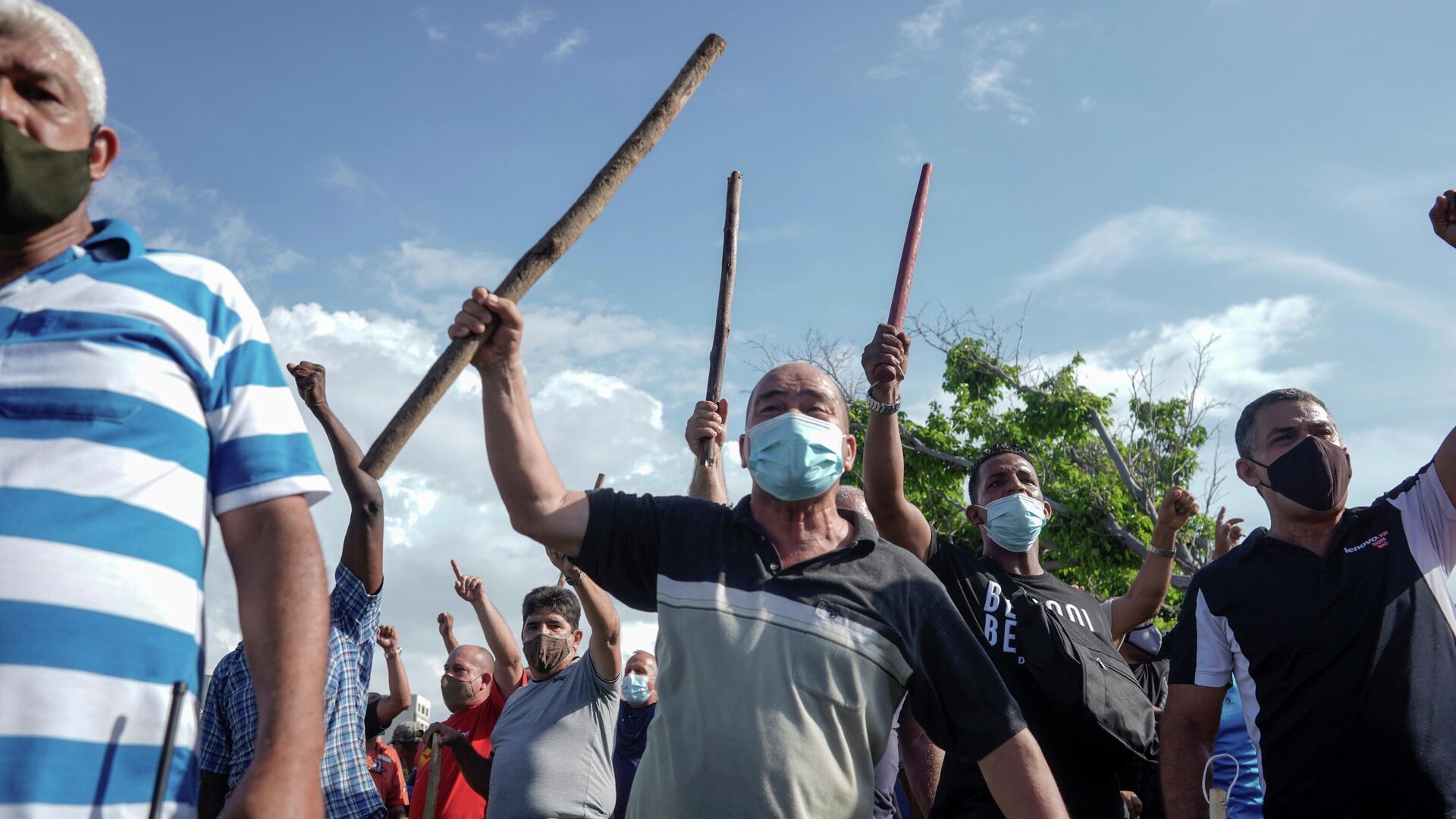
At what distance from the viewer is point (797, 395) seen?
3609 mm

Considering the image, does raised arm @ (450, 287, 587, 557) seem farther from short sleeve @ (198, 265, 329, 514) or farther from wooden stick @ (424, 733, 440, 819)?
wooden stick @ (424, 733, 440, 819)

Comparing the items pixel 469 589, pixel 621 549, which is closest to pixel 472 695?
pixel 469 589

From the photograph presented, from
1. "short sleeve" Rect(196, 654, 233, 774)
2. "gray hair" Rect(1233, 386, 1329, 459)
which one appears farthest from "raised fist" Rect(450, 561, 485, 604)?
"gray hair" Rect(1233, 386, 1329, 459)

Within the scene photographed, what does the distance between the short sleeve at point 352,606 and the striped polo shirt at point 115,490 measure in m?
3.16

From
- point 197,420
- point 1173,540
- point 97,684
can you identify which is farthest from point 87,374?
point 1173,540

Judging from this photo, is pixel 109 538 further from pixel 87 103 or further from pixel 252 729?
pixel 252 729

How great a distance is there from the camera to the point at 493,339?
121 inches

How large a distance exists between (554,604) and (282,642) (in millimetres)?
4737

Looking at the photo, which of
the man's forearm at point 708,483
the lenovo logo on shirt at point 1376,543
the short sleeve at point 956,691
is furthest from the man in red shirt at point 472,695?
the lenovo logo on shirt at point 1376,543

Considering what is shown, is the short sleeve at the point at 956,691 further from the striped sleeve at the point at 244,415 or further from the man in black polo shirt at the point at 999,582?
the striped sleeve at the point at 244,415

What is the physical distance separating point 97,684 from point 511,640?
5.85 m

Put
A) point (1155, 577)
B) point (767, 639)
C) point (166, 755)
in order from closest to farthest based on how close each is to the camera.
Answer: point (166, 755), point (767, 639), point (1155, 577)

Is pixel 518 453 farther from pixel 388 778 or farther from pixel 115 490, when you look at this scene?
pixel 388 778

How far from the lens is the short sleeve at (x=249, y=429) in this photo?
1.90m
